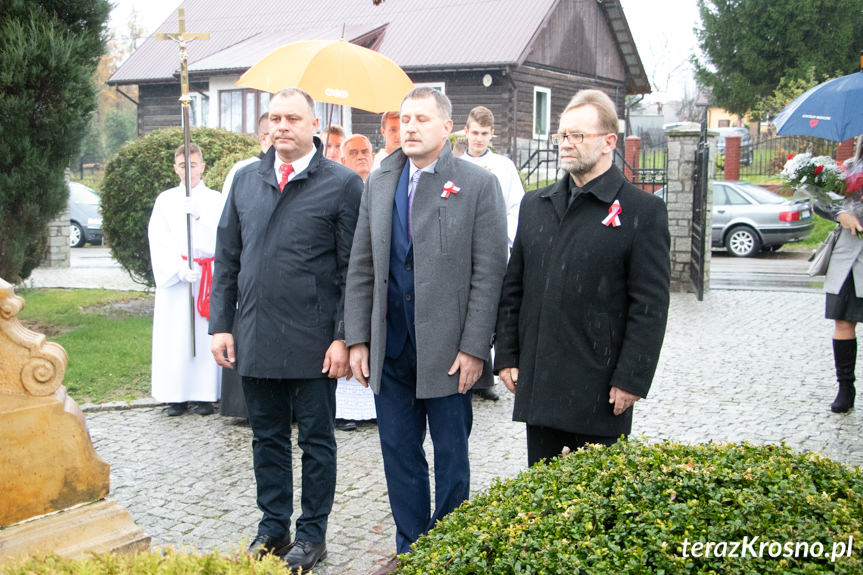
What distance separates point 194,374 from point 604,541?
539 centimetres

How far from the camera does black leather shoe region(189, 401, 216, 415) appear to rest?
720cm

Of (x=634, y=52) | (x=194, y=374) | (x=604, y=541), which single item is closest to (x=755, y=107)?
(x=634, y=52)

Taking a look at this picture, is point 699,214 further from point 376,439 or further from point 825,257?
point 376,439

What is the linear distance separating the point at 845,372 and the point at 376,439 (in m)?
3.67

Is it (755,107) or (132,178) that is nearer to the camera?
(132,178)

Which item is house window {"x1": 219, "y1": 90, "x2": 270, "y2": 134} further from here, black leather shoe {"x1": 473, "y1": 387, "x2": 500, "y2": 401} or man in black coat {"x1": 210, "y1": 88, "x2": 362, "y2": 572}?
man in black coat {"x1": 210, "y1": 88, "x2": 362, "y2": 572}

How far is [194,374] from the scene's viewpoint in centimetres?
719

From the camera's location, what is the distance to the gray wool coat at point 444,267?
3.96 metres

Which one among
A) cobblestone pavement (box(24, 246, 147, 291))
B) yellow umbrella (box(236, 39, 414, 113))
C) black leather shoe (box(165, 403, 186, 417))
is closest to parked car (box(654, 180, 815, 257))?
cobblestone pavement (box(24, 246, 147, 291))

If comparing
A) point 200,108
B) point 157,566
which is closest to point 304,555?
point 157,566

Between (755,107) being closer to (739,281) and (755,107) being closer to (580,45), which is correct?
(580,45)

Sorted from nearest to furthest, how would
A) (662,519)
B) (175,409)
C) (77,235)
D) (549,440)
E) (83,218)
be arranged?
(662,519) < (549,440) < (175,409) < (83,218) < (77,235)

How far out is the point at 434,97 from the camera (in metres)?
3.97

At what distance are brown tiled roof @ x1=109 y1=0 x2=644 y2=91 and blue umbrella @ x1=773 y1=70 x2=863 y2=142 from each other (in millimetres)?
20492
